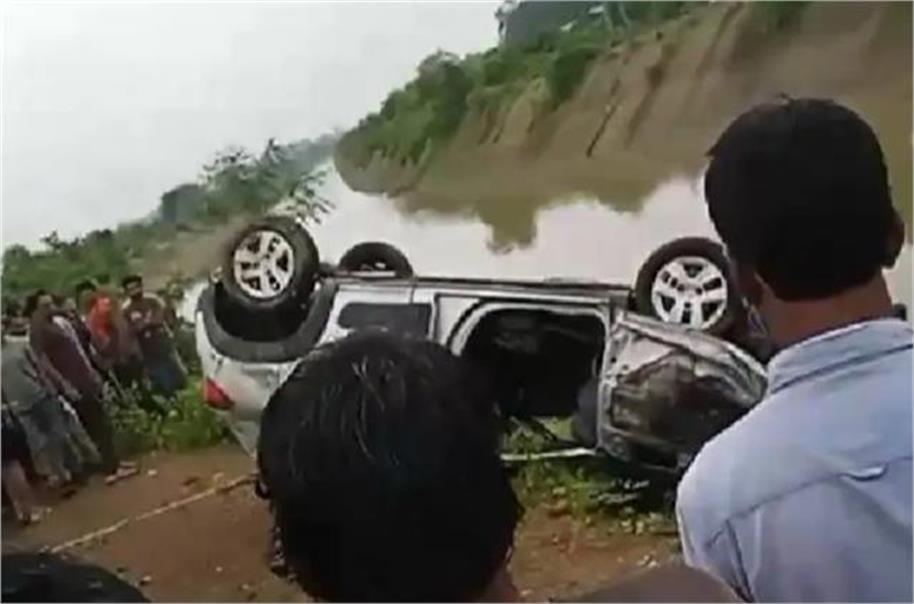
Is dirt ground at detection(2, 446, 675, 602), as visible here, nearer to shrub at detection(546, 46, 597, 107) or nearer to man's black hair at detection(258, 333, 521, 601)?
shrub at detection(546, 46, 597, 107)

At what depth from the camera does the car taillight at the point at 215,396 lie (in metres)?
1.64

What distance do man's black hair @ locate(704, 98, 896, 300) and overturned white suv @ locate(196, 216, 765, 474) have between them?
1.92ft

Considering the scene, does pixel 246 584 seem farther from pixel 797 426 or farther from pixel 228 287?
pixel 797 426

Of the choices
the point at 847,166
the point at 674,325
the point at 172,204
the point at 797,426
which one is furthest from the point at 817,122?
the point at 172,204

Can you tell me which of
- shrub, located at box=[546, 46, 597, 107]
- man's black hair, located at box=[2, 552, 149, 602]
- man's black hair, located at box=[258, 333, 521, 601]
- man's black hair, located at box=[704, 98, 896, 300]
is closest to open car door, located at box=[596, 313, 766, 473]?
shrub, located at box=[546, 46, 597, 107]

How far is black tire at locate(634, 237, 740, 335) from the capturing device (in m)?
1.56

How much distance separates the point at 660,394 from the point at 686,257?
0.46 ft

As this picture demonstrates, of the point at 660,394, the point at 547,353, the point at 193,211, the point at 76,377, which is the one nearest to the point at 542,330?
the point at 547,353

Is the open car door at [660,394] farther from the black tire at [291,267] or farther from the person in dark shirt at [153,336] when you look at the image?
the person in dark shirt at [153,336]

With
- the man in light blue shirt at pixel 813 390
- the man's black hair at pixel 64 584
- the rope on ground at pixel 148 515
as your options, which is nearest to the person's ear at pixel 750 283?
the man in light blue shirt at pixel 813 390

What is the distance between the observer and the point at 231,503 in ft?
5.34

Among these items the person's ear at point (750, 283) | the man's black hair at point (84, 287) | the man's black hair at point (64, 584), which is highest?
the man's black hair at point (84, 287)

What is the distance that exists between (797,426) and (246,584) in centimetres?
85

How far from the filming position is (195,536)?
5.42 feet
